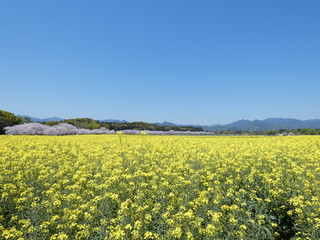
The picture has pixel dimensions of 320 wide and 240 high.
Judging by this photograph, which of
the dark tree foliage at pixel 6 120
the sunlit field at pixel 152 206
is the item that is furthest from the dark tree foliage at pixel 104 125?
the sunlit field at pixel 152 206

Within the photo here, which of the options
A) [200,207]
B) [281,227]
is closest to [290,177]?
[281,227]

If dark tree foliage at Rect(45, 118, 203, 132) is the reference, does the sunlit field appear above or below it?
below

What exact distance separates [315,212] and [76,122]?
6823 cm

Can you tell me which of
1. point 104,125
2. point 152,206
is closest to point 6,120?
point 104,125

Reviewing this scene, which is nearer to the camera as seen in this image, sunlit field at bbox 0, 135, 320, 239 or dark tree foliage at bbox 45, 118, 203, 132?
sunlit field at bbox 0, 135, 320, 239

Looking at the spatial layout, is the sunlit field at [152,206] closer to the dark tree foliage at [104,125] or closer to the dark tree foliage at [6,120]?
the dark tree foliage at [6,120]

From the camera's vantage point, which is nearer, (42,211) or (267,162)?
(42,211)

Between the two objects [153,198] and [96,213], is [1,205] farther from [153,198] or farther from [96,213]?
[153,198]

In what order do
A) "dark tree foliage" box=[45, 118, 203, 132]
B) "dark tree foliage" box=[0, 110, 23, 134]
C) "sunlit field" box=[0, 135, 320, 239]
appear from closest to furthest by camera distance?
"sunlit field" box=[0, 135, 320, 239], "dark tree foliage" box=[0, 110, 23, 134], "dark tree foliage" box=[45, 118, 203, 132]

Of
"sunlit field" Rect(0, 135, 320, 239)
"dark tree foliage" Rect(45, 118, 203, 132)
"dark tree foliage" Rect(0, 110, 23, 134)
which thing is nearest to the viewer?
"sunlit field" Rect(0, 135, 320, 239)

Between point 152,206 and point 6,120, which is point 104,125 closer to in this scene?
point 6,120

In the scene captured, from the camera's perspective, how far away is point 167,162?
9922 mm

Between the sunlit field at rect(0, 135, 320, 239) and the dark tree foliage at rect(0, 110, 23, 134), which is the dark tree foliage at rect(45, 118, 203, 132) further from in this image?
the sunlit field at rect(0, 135, 320, 239)

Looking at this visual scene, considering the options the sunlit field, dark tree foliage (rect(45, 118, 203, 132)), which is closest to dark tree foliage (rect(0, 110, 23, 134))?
dark tree foliage (rect(45, 118, 203, 132))
